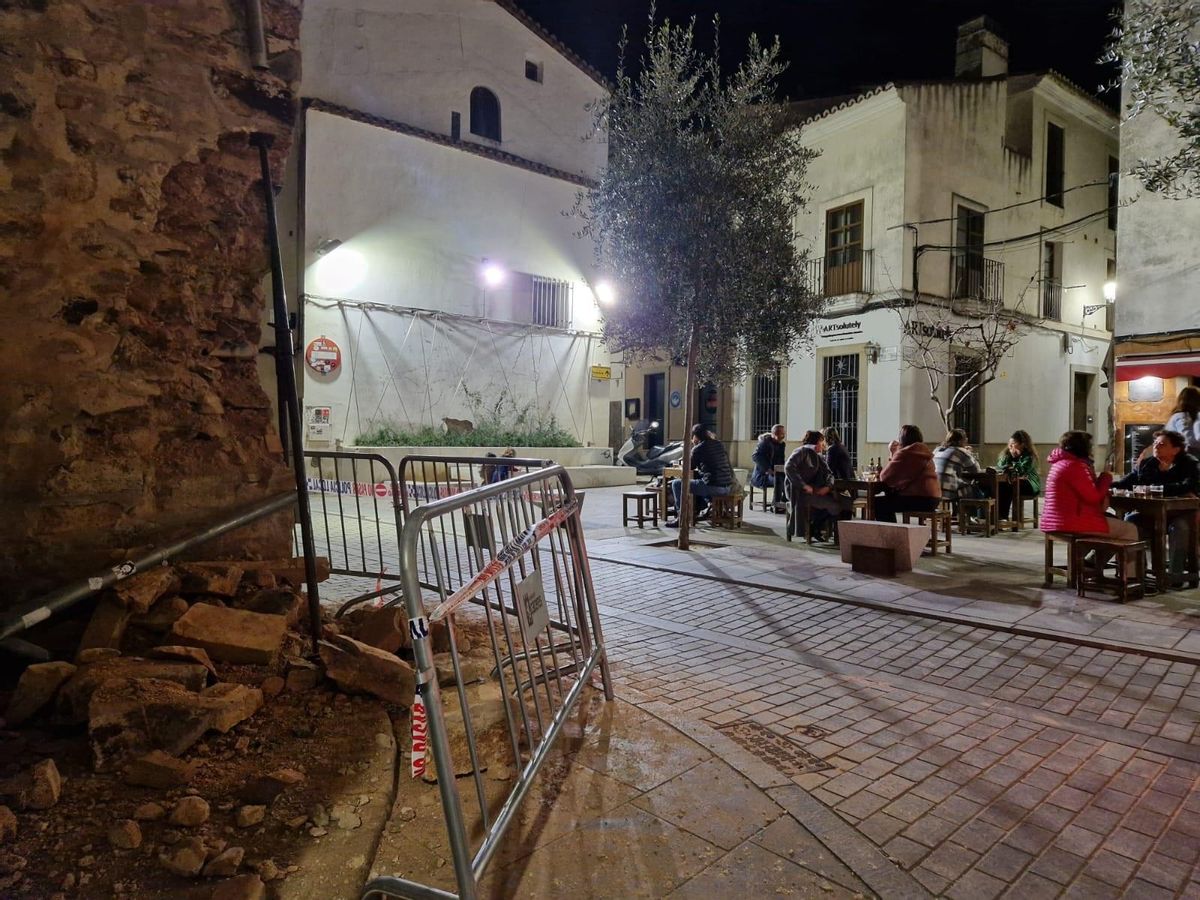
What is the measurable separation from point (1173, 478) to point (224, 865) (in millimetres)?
8525

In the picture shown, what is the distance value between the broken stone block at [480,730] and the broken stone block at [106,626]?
1.44 metres

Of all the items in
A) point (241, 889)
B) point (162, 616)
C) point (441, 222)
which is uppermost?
point (441, 222)

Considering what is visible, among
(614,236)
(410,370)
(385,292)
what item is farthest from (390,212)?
(614,236)

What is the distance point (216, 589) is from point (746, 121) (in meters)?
7.73

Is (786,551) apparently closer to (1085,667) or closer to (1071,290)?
(1085,667)

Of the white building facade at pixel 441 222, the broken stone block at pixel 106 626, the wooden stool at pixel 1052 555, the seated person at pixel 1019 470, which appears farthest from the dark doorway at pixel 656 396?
the broken stone block at pixel 106 626

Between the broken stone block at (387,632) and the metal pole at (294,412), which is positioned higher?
the metal pole at (294,412)

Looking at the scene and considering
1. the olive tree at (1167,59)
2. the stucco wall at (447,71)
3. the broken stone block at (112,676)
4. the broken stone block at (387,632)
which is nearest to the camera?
the broken stone block at (112,676)

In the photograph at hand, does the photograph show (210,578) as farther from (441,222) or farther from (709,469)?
(441,222)

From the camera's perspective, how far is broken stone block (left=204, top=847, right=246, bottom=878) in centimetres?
220

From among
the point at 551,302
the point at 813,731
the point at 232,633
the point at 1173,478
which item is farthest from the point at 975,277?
the point at 232,633

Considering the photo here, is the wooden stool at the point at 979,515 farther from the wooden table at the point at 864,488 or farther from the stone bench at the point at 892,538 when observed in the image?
the stone bench at the point at 892,538

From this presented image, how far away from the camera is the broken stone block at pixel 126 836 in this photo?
7.53 ft

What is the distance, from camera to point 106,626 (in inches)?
125
